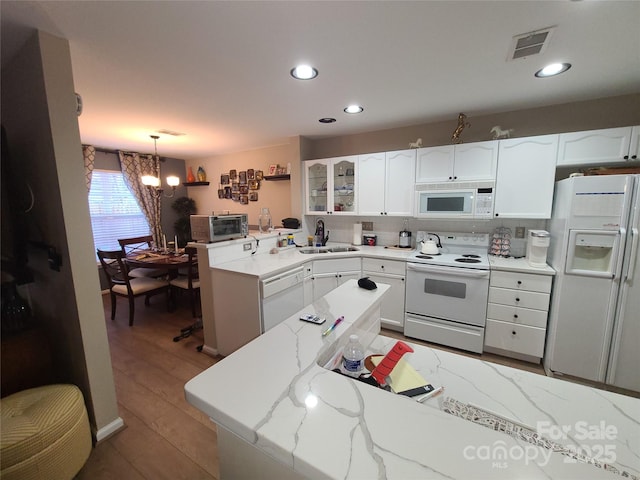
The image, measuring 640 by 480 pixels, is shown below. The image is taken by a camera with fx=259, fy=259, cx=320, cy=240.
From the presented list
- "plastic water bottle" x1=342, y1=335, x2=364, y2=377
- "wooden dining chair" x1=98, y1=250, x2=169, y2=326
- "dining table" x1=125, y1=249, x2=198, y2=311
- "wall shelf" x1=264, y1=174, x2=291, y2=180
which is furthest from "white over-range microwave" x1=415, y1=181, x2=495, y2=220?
"wooden dining chair" x1=98, y1=250, x2=169, y2=326

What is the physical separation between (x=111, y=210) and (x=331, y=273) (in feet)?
12.5

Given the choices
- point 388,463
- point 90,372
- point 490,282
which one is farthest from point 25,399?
point 490,282

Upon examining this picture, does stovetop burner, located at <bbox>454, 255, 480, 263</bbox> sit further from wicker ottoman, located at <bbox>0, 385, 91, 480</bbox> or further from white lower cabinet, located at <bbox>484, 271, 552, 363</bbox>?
wicker ottoman, located at <bbox>0, 385, 91, 480</bbox>

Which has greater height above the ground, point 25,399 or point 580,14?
point 580,14

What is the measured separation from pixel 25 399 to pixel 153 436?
0.72m

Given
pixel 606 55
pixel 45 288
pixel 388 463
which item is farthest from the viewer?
pixel 45 288

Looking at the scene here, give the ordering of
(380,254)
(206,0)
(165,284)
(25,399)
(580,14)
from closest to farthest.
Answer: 1. (206,0)
2. (580,14)
3. (25,399)
4. (380,254)
5. (165,284)

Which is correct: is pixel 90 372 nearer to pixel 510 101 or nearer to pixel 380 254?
pixel 380 254

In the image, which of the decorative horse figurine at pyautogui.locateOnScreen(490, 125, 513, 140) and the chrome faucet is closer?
the decorative horse figurine at pyautogui.locateOnScreen(490, 125, 513, 140)

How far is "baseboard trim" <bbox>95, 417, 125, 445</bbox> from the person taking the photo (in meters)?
1.65

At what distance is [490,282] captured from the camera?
2396 millimetres

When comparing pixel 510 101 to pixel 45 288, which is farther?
pixel 510 101

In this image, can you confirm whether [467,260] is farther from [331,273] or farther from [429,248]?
[331,273]

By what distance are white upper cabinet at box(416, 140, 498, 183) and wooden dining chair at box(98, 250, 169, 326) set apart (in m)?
3.49
